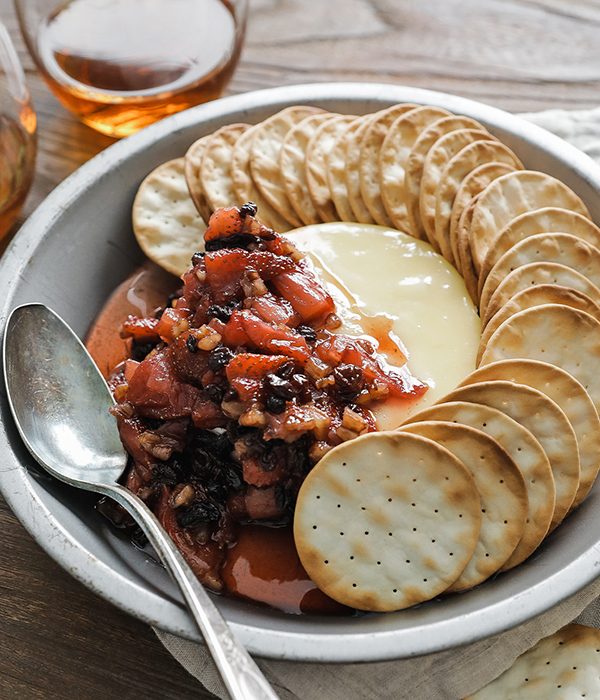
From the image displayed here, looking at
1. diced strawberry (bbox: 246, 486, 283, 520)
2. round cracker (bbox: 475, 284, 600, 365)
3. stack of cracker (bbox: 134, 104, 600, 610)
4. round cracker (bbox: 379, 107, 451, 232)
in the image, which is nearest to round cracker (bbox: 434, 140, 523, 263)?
Answer: stack of cracker (bbox: 134, 104, 600, 610)

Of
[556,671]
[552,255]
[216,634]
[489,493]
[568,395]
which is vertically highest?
[552,255]

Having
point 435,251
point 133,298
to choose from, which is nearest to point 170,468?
point 133,298

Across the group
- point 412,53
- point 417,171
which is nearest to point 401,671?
point 417,171

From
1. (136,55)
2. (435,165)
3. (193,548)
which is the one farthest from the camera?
(136,55)

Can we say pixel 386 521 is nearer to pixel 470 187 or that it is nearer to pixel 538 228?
pixel 538 228

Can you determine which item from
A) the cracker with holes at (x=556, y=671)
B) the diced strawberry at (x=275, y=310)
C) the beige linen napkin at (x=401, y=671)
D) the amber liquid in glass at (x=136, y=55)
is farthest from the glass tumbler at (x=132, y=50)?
the cracker with holes at (x=556, y=671)

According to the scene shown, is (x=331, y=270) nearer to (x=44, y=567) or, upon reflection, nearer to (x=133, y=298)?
(x=133, y=298)
